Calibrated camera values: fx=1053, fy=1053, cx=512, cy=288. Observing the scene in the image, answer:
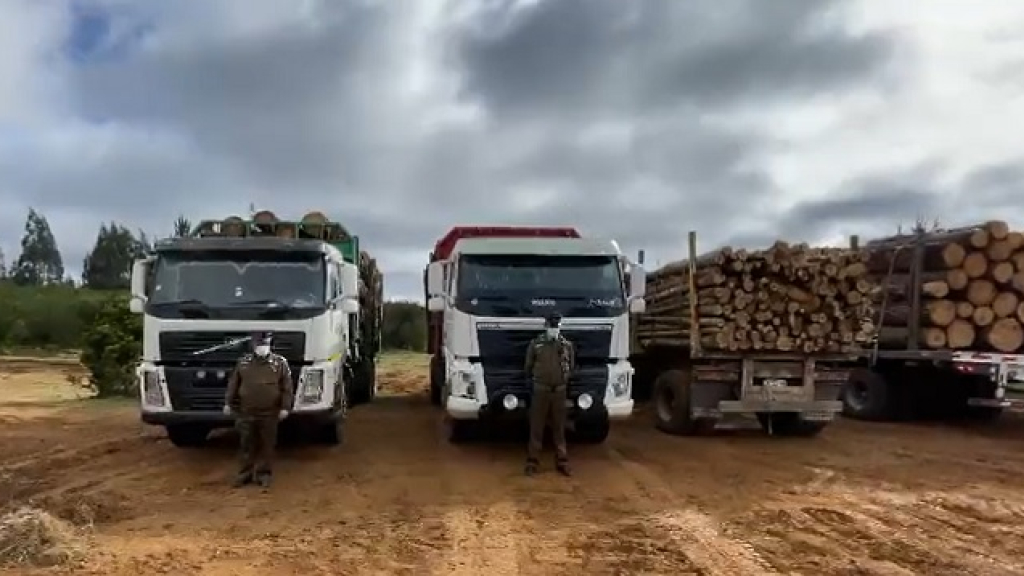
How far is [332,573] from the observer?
7.41 m

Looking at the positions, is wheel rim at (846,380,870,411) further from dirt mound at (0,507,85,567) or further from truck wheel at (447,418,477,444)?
dirt mound at (0,507,85,567)

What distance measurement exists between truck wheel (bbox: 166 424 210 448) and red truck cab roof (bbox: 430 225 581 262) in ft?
13.3

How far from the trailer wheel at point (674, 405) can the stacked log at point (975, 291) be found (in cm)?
423

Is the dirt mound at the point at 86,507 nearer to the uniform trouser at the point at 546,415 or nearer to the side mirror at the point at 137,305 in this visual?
the side mirror at the point at 137,305

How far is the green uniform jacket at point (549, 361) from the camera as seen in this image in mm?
11438

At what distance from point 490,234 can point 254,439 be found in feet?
20.2

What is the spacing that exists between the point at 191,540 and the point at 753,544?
443 cm

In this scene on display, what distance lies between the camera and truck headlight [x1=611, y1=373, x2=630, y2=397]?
12.4 m

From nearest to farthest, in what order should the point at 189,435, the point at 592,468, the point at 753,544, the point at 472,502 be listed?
the point at 753,544, the point at 472,502, the point at 592,468, the point at 189,435

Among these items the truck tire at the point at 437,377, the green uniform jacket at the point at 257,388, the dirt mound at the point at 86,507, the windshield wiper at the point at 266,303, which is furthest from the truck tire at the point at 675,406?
the dirt mound at the point at 86,507

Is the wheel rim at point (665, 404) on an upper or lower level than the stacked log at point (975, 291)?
lower

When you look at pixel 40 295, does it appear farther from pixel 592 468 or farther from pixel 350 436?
pixel 592 468

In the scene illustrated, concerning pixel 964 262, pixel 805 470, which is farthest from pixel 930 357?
pixel 805 470

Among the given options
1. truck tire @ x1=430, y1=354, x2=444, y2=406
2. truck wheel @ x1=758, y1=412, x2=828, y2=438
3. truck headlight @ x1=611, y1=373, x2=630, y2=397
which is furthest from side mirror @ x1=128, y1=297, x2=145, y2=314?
truck wheel @ x1=758, y1=412, x2=828, y2=438
